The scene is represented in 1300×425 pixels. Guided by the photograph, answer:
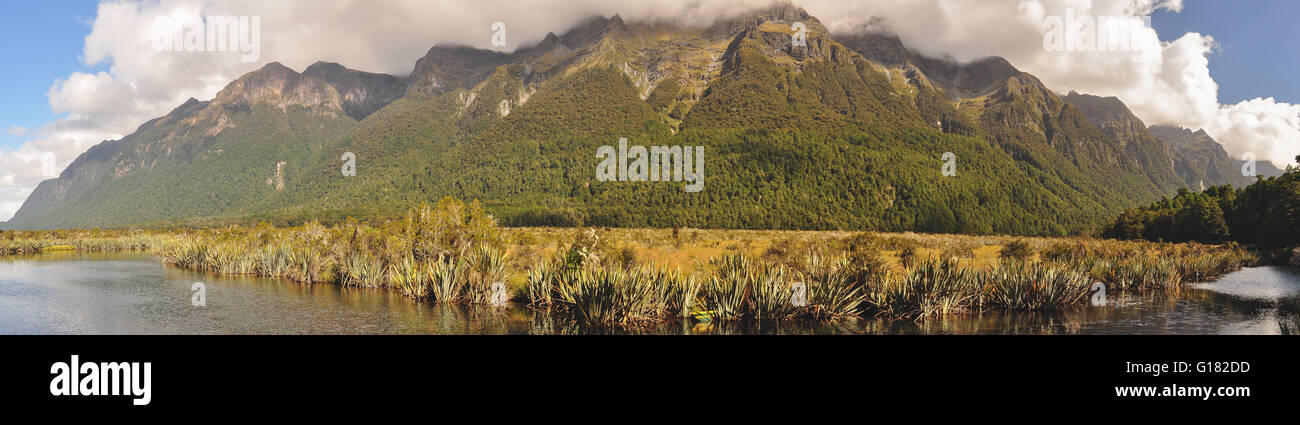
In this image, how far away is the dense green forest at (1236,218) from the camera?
131 ft

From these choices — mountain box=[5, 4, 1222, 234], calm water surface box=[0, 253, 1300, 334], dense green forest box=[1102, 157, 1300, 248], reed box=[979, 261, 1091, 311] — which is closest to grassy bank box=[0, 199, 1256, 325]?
reed box=[979, 261, 1091, 311]

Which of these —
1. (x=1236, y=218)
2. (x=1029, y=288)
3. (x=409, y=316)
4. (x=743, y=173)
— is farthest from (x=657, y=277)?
(x=743, y=173)

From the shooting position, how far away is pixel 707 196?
123 metres

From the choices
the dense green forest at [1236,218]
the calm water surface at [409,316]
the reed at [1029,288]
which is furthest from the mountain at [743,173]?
the reed at [1029,288]

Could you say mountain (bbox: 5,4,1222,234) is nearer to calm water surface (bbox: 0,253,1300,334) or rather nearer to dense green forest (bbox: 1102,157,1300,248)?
dense green forest (bbox: 1102,157,1300,248)

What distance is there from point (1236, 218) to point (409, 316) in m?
64.2

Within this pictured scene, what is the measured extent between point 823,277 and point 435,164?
6863 inches

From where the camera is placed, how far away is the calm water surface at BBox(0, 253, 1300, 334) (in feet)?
53.9

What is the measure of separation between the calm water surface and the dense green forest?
18517 mm
